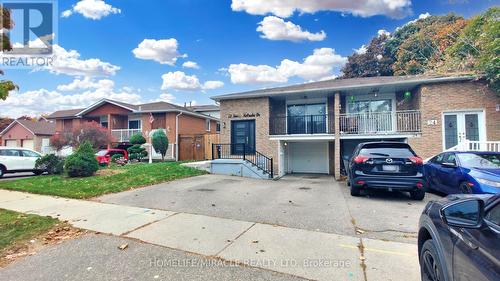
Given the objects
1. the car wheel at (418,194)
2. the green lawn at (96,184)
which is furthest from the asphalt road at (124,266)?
the car wheel at (418,194)

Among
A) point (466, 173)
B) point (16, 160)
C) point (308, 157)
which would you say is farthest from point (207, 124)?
point (466, 173)

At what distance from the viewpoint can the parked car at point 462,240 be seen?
163 centimetres

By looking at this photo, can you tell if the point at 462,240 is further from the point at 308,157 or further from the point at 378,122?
the point at 308,157

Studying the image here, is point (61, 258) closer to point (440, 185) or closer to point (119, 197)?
point (119, 197)

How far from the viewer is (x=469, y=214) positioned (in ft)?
6.75

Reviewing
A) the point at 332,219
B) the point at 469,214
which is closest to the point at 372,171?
the point at 332,219

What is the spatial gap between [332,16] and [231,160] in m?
12.0

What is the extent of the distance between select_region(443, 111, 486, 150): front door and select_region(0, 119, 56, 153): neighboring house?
3665cm

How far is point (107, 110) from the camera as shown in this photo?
24.0 meters

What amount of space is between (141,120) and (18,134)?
19.9 meters

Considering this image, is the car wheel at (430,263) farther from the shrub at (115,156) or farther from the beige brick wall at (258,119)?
the shrub at (115,156)

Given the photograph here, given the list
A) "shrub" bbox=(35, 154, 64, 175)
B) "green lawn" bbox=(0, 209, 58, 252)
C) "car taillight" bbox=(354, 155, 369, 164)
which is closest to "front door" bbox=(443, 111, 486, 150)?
"car taillight" bbox=(354, 155, 369, 164)

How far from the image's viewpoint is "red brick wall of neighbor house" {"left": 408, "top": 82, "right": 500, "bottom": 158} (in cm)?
1099

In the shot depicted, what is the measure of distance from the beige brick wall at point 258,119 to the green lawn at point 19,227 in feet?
35.0
